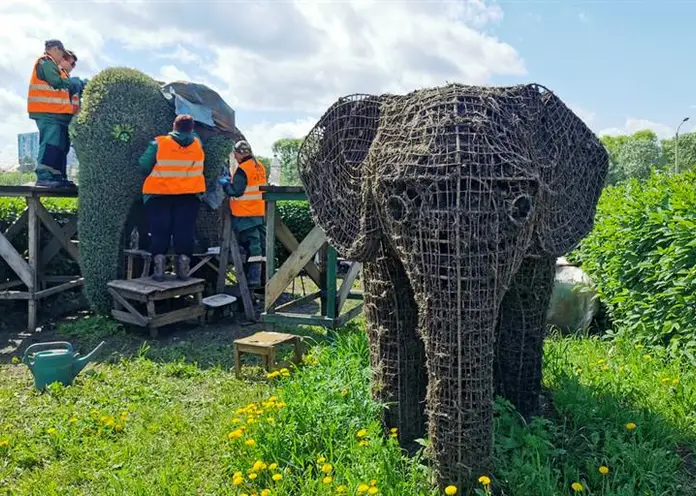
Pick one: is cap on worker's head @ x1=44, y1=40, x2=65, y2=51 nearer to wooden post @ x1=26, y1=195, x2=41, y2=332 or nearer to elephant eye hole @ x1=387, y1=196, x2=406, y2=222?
wooden post @ x1=26, y1=195, x2=41, y2=332

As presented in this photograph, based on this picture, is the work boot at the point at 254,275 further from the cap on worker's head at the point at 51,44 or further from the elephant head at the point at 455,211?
the elephant head at the point at 455,211

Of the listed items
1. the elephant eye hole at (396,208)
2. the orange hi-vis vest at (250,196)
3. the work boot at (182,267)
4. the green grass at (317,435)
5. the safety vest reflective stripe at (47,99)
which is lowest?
the green grass at (317,435)

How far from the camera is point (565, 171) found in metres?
3.63

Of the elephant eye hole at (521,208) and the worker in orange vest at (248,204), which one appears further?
the worker in orange vest at (248,204)

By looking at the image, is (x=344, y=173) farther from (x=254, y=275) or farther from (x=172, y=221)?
(x=254, y=275)

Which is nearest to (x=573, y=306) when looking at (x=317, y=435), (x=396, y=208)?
(x=317, y=435)

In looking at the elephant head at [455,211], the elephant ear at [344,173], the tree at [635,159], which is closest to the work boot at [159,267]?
the elephant ear at [344,173]

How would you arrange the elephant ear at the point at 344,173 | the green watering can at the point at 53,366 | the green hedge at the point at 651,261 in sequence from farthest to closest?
1. the green watering can at the point at 53,366
2. the green hedge at the point at 651,261
3. the elephant ear at the point at 344,173

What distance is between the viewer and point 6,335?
306 inches

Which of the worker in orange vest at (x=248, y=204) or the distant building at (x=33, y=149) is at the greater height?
the distant building at (x=33, y=149)

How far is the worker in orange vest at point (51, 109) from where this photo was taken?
309 inches

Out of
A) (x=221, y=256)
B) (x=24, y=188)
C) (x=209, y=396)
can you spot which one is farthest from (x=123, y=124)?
(x=209, y=396)

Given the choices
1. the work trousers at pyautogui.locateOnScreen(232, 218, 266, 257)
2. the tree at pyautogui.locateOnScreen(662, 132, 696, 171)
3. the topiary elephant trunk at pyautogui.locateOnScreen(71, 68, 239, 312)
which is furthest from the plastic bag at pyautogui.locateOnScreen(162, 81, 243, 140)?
the tree at pyautogui.locateOnScreen(662, 132, 696, 171)

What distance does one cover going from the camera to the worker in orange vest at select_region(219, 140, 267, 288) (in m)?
8.35
